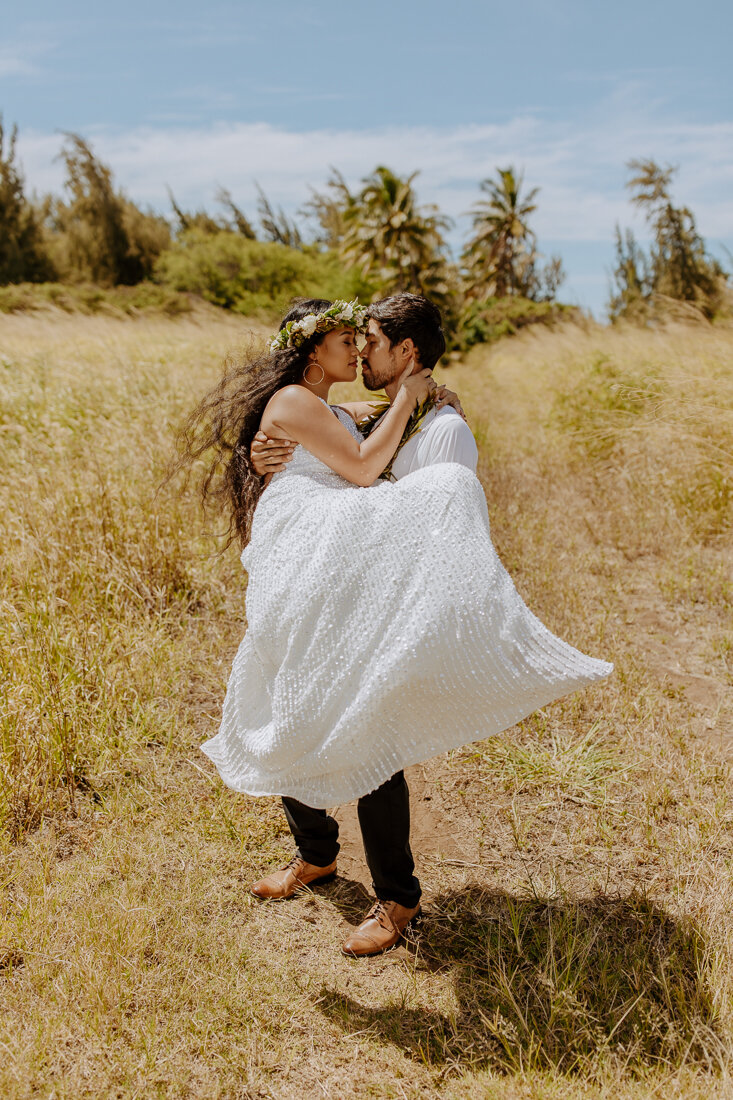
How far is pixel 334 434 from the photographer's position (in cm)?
230

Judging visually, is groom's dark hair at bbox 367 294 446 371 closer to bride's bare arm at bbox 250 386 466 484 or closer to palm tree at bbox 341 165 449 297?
bride's bare arm at bbox 250 386 466 484

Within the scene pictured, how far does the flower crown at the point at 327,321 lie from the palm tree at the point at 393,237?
31105mm

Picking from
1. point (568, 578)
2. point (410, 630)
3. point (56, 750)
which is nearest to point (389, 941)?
point (410, 630)

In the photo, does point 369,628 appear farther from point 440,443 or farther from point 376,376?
point 376,376

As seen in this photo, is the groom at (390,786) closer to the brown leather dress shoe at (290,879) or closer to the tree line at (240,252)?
the brown leather dress shoe at (290,879)

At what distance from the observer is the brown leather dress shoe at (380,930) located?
235cm

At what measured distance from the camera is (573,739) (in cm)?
343

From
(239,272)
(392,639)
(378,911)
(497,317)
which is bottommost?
(378,911)

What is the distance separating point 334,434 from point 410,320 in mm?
471

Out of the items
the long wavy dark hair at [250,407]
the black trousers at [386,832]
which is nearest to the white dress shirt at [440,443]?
the long wavy dark hair at [250,407]

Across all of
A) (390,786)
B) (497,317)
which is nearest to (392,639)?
(390,786)

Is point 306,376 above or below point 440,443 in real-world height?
above

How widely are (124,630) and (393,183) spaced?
32.4 metres

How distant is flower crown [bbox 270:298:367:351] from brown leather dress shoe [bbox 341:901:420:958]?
5.80 feet
